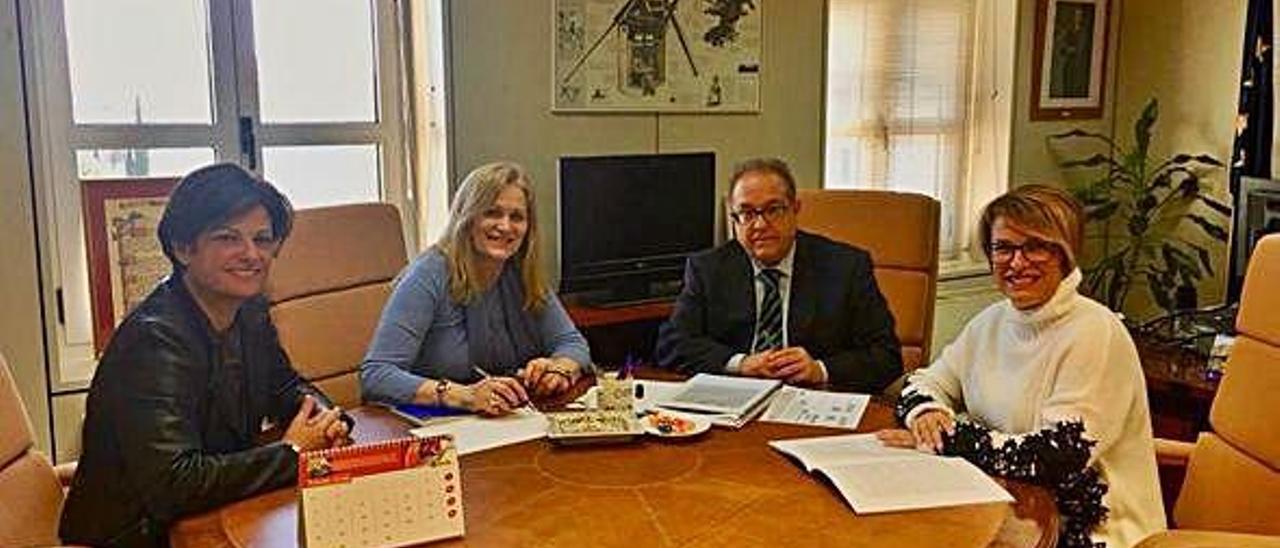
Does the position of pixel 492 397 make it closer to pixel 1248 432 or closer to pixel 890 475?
pixel 890 475

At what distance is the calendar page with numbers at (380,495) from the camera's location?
1.40 metres

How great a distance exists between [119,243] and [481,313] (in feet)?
4.47

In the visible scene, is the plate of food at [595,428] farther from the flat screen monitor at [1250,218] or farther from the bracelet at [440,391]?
the flat screen monitor at [1250,218]

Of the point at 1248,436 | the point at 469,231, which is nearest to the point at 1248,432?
the point at 1248,436

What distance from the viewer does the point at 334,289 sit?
2678 millimetres

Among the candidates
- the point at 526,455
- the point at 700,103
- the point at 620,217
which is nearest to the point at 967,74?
the point at 700,103

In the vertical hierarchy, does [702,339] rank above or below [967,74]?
below

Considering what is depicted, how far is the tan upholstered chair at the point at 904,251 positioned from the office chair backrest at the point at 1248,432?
1032mm

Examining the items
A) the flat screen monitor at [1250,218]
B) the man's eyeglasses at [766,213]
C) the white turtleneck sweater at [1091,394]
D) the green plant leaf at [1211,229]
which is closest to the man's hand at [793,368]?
the man's eyeglasses at [766,213]

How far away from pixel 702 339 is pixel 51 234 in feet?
6.19

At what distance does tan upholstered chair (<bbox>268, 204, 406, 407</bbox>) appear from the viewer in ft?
8.43

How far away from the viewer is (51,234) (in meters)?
2.99

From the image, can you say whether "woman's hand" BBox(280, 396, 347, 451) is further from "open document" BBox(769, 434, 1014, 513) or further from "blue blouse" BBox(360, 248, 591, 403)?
"open document" BBox(769, 434, 1014, 513)

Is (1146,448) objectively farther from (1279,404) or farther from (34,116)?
(34,116)
